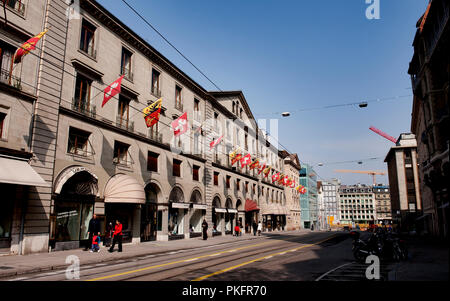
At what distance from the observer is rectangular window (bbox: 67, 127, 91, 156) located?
2075cm

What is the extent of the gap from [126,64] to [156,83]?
3863 mm

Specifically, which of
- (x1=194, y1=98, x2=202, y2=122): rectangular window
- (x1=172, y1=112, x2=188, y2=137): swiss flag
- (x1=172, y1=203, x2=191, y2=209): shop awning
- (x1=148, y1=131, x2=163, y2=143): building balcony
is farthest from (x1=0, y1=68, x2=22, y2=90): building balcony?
(x1=194, y1=98, x2=202, y2=122): rectangular window

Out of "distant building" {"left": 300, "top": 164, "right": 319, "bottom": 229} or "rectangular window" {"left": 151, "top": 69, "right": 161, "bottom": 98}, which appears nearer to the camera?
"rectangular window" {"left": 151, "top": 69, "right": 161, "bottom": 98}

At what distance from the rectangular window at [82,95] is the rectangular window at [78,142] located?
1459 mm

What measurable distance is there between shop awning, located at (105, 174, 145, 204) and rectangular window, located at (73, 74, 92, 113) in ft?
17.1

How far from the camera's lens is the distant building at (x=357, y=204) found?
176500 millimetres

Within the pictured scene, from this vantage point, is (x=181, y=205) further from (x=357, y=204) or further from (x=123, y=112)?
(x=357, y=204)

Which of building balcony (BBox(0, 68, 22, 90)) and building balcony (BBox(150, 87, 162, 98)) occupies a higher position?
building balcony (BBox(150, 87, 162, 98))

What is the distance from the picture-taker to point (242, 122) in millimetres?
49031

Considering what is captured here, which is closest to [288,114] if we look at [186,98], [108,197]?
[186,98]

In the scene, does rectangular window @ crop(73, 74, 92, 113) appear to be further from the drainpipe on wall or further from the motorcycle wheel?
the motorcycle wheel

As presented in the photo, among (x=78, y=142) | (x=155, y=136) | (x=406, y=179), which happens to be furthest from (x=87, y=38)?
(x=406, y=179)

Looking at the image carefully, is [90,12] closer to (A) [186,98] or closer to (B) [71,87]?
(B) [71,87]

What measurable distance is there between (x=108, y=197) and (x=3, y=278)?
11539mm
